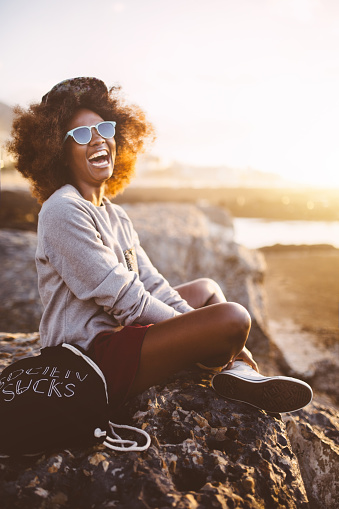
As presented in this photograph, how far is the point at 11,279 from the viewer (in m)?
3.72

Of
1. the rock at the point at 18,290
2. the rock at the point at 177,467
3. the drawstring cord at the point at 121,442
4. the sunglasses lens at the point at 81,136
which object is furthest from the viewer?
the rock at the point at 18,290

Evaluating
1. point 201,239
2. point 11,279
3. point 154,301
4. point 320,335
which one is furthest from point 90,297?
point 320,335

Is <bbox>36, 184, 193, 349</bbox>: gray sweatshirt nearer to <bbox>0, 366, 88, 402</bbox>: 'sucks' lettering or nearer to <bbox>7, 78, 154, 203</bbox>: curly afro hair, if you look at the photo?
<bbox>0, 366, 88, 402</bbox>: 'sucks' lettering

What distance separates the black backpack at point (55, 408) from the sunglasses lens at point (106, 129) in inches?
50.2

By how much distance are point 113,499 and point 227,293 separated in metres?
3.55

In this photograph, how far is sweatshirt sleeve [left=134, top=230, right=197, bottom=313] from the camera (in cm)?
236

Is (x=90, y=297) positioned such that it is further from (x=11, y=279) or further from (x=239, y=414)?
(x=11, y=279)

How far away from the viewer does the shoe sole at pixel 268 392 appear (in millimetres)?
1796

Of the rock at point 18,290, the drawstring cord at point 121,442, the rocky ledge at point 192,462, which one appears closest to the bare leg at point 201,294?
the rocky ledge at point 192,462

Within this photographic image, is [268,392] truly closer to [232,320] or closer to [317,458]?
[232,320]

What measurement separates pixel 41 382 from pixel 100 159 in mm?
1278

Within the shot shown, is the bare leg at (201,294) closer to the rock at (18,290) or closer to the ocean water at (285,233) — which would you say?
the rock at (18,290)

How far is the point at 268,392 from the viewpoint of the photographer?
1.84 metres

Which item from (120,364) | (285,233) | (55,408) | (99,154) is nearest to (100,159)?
(99,154)
